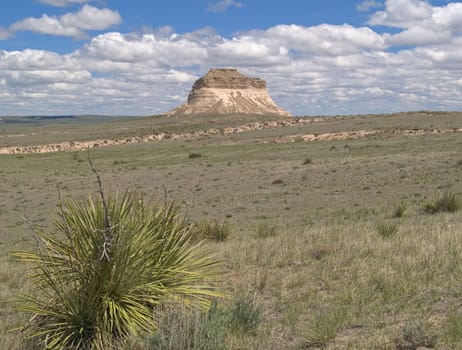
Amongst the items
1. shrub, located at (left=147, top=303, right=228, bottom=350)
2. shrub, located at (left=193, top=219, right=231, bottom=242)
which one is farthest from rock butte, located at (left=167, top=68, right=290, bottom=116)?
shrub, located at (left=147, top=303, right=228, bottom=350)

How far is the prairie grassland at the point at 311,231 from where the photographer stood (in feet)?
16.5

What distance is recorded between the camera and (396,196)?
2145 cm

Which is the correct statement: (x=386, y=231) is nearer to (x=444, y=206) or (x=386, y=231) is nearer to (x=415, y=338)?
(x=415, y=338)

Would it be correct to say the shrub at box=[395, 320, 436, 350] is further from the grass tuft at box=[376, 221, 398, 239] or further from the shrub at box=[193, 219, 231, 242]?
the shrub at box=[193, 219, 231, 242]

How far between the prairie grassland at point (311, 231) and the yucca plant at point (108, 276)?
0.35m

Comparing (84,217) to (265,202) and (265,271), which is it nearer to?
(265,271)

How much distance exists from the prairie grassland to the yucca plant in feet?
1.14

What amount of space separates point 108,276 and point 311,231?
23.3 ft

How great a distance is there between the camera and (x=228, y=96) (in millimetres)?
126812

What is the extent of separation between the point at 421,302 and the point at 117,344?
3019 mm

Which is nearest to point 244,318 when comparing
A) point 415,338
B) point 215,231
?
point 415,338

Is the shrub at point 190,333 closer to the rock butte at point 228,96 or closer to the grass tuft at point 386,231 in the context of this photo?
the grass tuft at point 386,231

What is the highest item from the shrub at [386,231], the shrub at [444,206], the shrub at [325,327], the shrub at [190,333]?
the shrub at [190,333]

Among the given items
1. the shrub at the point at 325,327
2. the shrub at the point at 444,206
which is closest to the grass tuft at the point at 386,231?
the shrub at the point at 325,327
